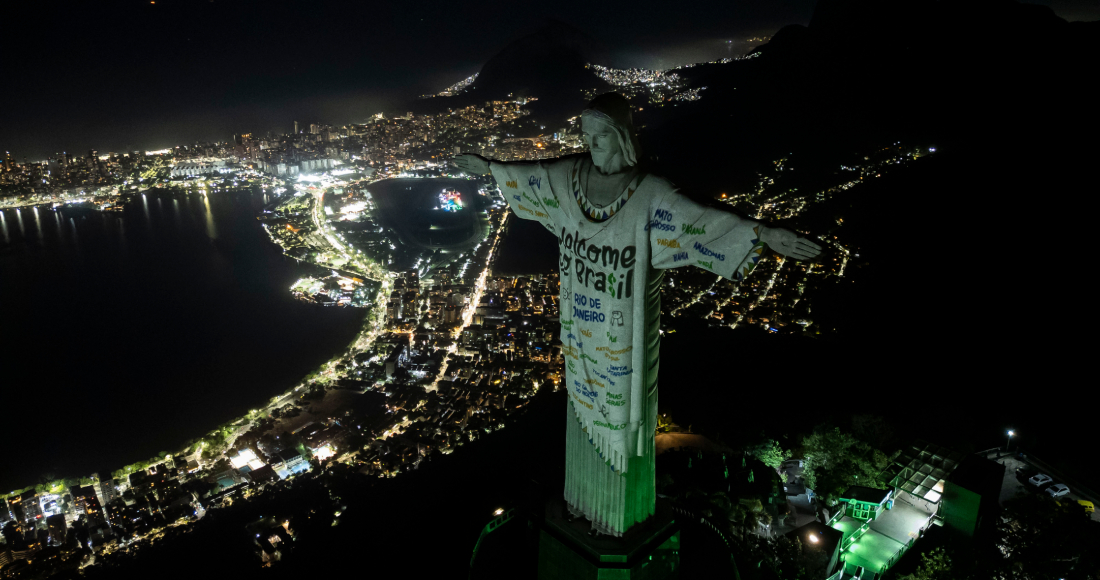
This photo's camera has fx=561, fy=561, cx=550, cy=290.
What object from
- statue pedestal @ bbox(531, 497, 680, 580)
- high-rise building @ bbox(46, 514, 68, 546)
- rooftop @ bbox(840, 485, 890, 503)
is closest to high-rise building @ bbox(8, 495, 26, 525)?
high-rise building @ bbox(46, 514, 68, 546)

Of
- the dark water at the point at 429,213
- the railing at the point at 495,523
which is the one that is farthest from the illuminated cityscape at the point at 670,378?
the dark water at the point at 429,213

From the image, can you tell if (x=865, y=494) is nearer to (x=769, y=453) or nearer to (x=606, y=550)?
(x=769, y=453)

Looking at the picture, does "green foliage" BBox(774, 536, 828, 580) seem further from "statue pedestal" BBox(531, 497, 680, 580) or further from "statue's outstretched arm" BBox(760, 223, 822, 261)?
"statue's outstretched arm" BBox(760, 223, 822, 261)

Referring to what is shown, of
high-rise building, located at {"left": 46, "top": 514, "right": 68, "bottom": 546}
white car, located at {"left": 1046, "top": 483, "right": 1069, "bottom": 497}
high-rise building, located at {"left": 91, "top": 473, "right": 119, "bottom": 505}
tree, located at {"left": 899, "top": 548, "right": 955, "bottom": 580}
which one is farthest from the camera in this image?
high-rise building, located at {"left": 91, "top": 473, "right": 119, "bottom": 505}

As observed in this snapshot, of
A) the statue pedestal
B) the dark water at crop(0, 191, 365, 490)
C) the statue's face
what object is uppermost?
the statue's face

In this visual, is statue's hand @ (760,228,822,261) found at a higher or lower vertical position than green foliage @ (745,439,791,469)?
higher

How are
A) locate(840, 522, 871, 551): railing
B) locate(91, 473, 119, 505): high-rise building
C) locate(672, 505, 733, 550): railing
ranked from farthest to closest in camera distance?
locate(91, 473, 119, 505): high-rise building
locate(840, 522, 871, 551): railing
locate(672, 505, 733, 550): railing

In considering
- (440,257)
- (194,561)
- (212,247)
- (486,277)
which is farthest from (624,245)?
(212,247)
